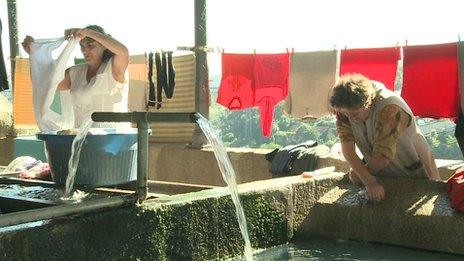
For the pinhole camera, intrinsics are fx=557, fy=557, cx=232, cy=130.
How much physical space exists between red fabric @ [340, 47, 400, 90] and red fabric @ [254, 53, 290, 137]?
84 centimetres

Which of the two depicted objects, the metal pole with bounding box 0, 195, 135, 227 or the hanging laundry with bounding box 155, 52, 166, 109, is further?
the hanging laundry with bounding box 155, 52, 166, 109

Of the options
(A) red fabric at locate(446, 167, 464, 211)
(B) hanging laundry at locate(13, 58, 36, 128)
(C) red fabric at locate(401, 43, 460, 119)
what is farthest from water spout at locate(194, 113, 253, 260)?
(B) hanging laundry at locate(13, 58, 36, 128)

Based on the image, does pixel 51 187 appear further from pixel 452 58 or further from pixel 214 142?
pixel 452 58

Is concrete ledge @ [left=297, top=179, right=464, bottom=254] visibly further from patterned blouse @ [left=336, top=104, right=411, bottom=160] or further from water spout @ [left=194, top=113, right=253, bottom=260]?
water spout @ [left=194, top=113, right=253, bottom=260]

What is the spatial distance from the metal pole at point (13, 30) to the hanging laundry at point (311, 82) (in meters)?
5.60

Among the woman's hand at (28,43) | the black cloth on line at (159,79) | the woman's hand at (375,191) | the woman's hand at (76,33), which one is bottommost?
the woman's hand at (375,191)

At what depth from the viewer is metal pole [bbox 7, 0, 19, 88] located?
1017 cm

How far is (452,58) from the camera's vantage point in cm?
603

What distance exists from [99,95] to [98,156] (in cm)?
50

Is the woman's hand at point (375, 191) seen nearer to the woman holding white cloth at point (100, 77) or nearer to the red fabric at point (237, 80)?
the woman holding white cloth at point (100, 77)

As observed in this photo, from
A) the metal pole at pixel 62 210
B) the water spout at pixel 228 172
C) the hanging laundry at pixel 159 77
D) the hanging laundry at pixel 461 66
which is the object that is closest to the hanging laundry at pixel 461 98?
the hanging laundry at pixel 461 66

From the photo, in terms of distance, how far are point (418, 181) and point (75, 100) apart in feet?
8.22

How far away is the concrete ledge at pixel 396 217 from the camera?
12.0ft

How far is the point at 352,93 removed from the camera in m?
3.71
